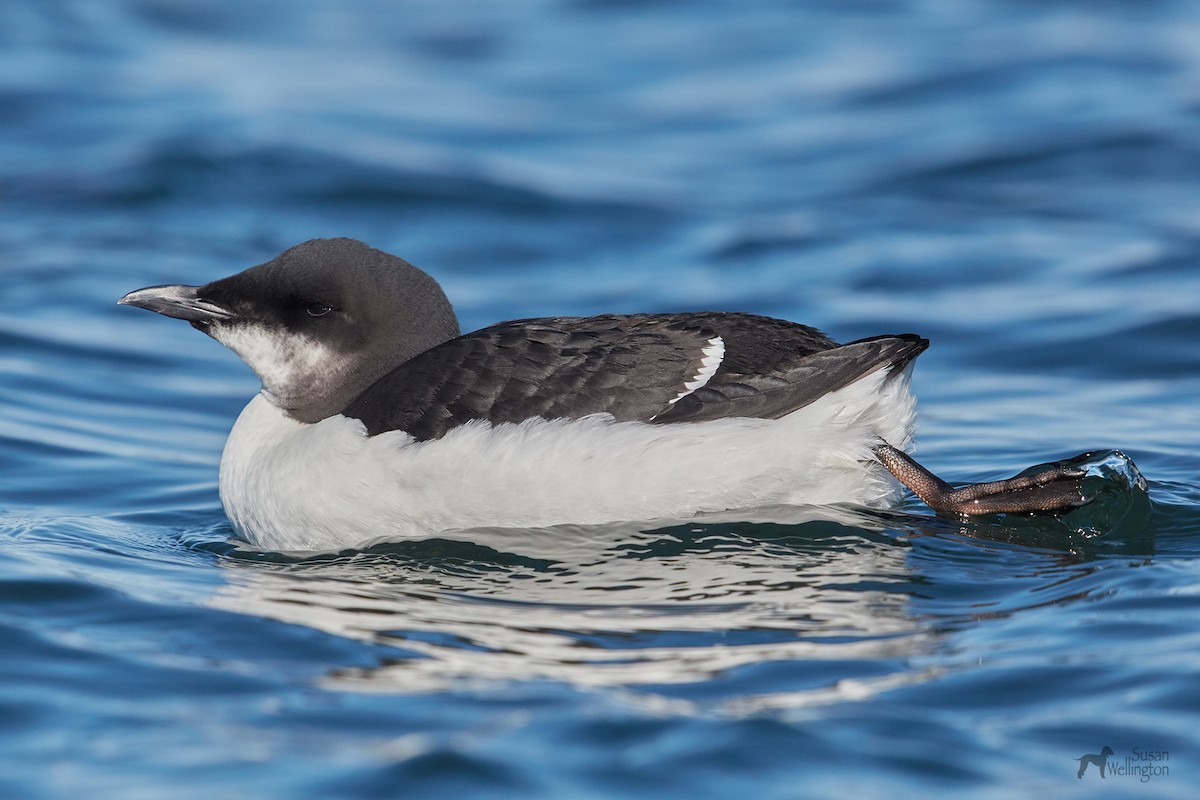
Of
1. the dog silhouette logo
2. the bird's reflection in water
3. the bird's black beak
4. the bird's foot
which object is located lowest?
the dog silhouette logo

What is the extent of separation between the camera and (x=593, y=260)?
12.5 meters

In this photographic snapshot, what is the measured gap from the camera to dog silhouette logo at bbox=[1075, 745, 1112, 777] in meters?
4.45

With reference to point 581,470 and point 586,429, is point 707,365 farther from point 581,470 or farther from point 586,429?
point 581,470

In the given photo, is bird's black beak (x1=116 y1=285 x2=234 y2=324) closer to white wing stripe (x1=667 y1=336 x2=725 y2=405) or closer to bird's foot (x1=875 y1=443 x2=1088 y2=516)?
white wing stripe (x1=667 y1=336 x2=725 y2=405)

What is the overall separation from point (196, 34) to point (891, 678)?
573 inches

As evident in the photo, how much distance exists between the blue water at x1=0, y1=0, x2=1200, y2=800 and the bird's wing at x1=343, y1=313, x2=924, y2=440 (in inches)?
19.6

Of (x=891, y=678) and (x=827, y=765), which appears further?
(x=891, y=678)

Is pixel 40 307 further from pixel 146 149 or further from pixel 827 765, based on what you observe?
pixel 827 765

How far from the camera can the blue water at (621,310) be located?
470 centimetres

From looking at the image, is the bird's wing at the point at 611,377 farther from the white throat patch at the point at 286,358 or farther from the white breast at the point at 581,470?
the white throat patch at the point at 286,358

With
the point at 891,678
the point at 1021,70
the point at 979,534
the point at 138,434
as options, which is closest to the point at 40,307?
the point at 138,434

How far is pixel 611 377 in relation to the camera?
6426 mm

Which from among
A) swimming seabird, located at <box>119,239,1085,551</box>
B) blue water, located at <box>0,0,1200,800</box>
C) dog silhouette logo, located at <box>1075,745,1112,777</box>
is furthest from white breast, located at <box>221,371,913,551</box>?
dog silhouette logo, located at <box>1075,745,1112,777</box>

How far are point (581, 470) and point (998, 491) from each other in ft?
5.71
